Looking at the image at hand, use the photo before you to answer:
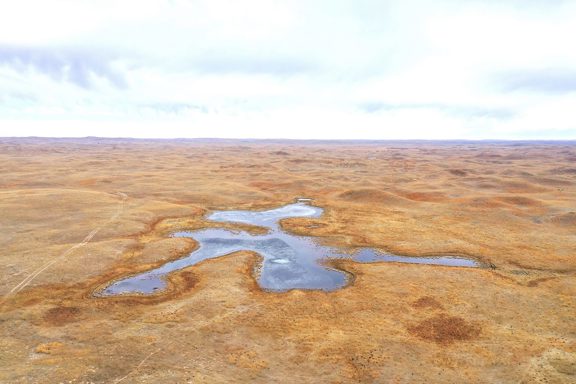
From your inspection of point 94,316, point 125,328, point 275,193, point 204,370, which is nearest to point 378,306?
point 204,370

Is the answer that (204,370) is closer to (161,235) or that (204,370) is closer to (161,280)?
(161,280)

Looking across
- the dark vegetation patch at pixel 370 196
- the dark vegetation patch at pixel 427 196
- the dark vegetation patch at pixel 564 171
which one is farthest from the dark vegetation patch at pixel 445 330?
the dark vegetation patch at pixel 564 171

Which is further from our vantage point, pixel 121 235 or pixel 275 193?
pixel 275 193

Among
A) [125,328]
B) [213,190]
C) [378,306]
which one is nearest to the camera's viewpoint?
[125,328]

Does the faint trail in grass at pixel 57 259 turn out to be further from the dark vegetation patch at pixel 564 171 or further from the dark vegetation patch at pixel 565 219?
the dark vegetation patch at pixel 564 171

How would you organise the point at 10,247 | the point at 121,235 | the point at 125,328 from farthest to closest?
the point at 121,235 < the point at 10,247 < the point at 125,328

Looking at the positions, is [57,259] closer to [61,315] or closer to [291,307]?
[61,315]
